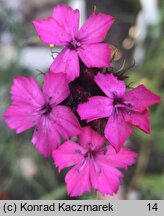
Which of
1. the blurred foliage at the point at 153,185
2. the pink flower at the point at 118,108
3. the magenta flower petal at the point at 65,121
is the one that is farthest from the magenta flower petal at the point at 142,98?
the blurred foliage at the point at 153,185

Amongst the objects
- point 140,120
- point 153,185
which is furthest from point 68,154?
point 153,185

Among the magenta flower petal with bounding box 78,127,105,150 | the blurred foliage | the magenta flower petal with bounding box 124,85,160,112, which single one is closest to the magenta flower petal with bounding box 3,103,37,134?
the magenta flower petal with bounding box 78,127,105,150

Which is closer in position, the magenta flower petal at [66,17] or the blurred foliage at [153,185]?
the magenta flower petal at [66,17]

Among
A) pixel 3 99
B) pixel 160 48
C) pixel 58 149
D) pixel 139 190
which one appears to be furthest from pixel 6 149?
pixel 58 149

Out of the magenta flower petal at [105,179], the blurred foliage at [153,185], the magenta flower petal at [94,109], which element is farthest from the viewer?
the blurred foliage at [153,185]

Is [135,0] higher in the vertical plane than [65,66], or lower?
lower

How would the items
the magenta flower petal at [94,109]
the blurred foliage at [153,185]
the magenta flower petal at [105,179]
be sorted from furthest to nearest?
the blurred foliage at [153,185]
the magenta flower petal at [105,179]
the magenta flower petal at [94,109]

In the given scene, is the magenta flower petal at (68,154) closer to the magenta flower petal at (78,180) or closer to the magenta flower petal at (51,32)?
the magenta flower petal at (78,180)

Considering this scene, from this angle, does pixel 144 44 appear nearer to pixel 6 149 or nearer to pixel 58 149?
pixel 6 149
